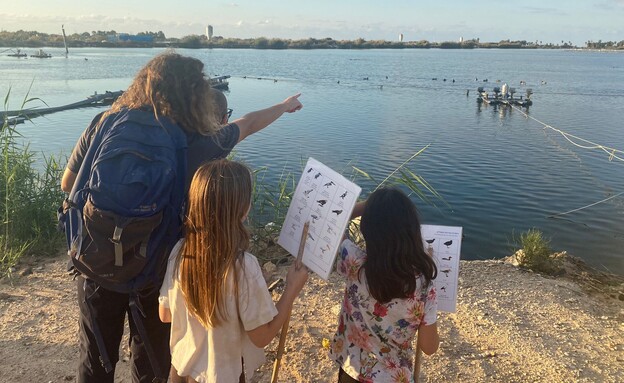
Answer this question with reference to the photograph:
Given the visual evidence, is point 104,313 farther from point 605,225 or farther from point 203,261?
point 605,225

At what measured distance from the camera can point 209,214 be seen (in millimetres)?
1971

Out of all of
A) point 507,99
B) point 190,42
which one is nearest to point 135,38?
point 190,42

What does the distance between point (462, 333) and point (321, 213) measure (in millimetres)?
2254

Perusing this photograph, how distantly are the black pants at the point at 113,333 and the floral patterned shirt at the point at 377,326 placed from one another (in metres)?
0.90

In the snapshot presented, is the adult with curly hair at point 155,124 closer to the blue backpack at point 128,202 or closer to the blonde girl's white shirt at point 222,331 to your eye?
the blue backpack at point 128,202

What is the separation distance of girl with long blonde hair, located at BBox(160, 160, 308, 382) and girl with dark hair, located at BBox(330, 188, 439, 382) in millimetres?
301

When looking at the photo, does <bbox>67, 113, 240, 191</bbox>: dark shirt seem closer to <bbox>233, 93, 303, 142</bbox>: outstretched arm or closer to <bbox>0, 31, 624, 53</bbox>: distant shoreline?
<bbox>233, 93, 303, 142</bbox>: outstretched arm

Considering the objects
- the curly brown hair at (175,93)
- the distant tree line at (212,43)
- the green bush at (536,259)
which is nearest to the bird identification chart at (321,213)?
the curly brown hair at (175,93)

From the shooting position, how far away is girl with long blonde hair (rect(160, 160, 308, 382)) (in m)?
1.97

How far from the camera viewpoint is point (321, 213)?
246 cm

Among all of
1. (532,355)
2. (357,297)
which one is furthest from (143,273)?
(532,355)

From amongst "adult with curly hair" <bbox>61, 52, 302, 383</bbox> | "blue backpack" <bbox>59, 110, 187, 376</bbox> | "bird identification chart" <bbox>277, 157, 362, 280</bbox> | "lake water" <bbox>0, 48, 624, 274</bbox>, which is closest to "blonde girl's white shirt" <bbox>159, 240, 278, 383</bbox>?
"blue backpack" <bbox>59, 110, 187, 376</bbox>

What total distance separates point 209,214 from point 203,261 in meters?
0.18

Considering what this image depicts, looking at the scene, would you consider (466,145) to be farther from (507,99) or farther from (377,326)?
(377,326)
